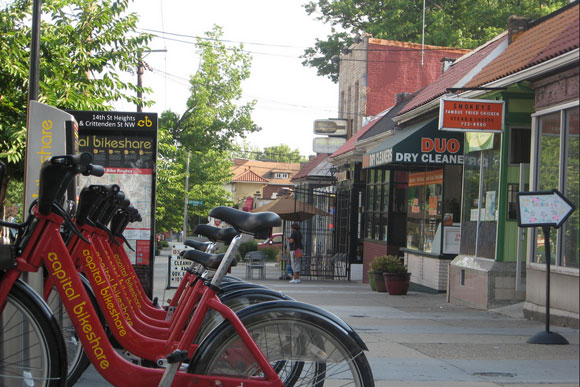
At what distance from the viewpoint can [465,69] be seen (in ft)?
53.7

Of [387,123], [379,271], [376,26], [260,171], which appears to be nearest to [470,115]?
[379,271]

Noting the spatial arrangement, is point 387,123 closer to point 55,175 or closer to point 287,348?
point 287,348

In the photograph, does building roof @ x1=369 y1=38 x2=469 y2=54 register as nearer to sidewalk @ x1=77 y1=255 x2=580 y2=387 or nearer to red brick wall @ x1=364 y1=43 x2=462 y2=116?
red brick wall @ x1=364 y1=43 x2=462 y2=116

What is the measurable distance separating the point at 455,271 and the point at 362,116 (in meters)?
15.7

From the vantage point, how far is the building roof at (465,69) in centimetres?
1448

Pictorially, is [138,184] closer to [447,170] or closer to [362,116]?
[447,170]

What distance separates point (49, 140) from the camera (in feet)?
17.5

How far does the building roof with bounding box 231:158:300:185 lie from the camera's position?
93.2 meters

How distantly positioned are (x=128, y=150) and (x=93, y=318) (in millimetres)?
5744

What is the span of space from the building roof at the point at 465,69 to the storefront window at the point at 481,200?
1922 millimetres

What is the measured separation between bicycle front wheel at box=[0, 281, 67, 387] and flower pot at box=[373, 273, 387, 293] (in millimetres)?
13214

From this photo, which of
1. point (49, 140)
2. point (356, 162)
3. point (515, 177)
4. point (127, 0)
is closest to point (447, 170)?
point (515, 177)

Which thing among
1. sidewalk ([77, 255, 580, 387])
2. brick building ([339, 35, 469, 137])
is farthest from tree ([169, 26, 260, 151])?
sidewalk ([77, 255, 580, 387])

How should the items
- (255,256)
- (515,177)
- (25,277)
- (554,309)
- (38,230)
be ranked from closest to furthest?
(554,309) → (38,230) → (25,277) → (515,177) → (255,256)
